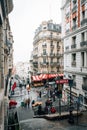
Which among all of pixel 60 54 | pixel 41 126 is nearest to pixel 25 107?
pixel 41 126

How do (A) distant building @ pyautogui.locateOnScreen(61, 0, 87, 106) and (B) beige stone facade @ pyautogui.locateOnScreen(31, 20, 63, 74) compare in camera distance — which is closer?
(A) distant building @ pyautogui.locateOnScreen(61, 0, 87, 106)

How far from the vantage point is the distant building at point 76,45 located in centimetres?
2425

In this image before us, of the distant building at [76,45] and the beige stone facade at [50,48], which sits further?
the beige stone facade at [50,48]

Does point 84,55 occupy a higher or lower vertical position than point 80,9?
lower

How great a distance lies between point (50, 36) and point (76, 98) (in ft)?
110

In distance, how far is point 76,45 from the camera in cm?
2650

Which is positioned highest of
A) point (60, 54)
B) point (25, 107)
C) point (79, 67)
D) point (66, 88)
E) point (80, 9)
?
point (80, 9)

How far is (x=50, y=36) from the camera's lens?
57.7 meters

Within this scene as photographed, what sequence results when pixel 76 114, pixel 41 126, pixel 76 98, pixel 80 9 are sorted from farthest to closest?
pixel 76 98, pixel 80 9, pixel 76 114, pixel 41 126

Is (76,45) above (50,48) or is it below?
below

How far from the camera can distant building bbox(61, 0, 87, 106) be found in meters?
24.2

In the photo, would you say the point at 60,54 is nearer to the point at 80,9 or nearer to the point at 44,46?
the point at 44,46

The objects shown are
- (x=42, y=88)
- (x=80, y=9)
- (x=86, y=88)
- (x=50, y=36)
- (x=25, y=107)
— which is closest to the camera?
(x=86, y=88)

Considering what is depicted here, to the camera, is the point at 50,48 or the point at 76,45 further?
the point at 50,48
